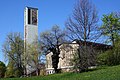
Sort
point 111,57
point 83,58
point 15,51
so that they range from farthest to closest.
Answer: point 15,51 → point 111,57 → point 83,58

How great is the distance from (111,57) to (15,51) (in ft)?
104

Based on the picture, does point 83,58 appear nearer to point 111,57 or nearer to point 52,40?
point 111,57

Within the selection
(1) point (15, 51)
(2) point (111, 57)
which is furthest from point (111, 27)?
(1) point (15, 51)

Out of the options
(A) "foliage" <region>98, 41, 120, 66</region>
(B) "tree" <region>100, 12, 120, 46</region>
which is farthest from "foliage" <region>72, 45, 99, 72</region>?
(B) "tree" <region>100, 12, 120, 46</region>

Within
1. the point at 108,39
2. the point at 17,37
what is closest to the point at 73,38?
the point at 108,39

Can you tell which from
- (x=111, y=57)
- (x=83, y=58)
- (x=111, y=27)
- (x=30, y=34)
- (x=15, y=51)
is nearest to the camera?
(x=83, y=58)

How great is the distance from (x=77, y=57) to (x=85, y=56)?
1.36 meters

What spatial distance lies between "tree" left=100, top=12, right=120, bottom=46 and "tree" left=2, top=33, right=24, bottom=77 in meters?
27.1

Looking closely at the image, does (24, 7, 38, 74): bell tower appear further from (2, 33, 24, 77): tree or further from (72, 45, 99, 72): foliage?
(72, 45, 99, 72): foliage

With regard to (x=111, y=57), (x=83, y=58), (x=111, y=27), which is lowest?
(x=83, y=58)

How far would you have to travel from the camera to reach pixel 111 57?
5344 centimetres

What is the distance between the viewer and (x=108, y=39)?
5856 cm

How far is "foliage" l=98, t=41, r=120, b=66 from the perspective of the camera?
170 feet

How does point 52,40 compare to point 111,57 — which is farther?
point 52,40
